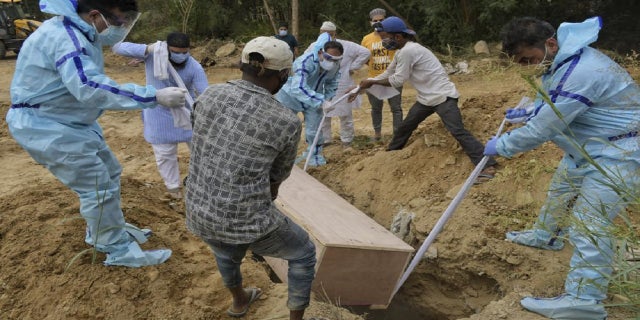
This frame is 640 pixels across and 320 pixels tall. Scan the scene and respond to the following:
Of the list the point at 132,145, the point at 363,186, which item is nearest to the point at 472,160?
the point at 363,186

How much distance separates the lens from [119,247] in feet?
11.5

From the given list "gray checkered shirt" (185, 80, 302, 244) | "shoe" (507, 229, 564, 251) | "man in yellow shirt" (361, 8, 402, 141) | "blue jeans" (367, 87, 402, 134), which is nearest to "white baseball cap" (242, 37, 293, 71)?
"gray checkered shirt" (185, 80, 302, 244)

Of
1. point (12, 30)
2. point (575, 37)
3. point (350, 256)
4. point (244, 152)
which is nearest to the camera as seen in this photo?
point (244, 152)

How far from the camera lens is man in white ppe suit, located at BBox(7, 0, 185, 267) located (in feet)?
9.66

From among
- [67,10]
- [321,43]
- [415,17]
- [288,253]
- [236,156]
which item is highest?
[67,10]

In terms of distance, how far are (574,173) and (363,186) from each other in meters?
2.47

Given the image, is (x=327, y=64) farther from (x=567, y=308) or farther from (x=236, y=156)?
(x=236, y=156)

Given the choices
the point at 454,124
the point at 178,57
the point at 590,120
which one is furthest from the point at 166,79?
the point at 590,120

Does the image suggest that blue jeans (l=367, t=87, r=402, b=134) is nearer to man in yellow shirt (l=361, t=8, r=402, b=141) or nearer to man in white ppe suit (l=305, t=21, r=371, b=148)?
man in yellow shirt (l=361, t=8, r=402, b=141)

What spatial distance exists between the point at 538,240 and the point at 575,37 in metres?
1.63

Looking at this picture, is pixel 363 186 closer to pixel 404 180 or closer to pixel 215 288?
pixel 404 180

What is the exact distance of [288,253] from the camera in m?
2.68

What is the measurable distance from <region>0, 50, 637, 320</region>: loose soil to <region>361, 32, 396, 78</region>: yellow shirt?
0.99 metres

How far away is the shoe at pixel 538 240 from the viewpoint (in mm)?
3998
